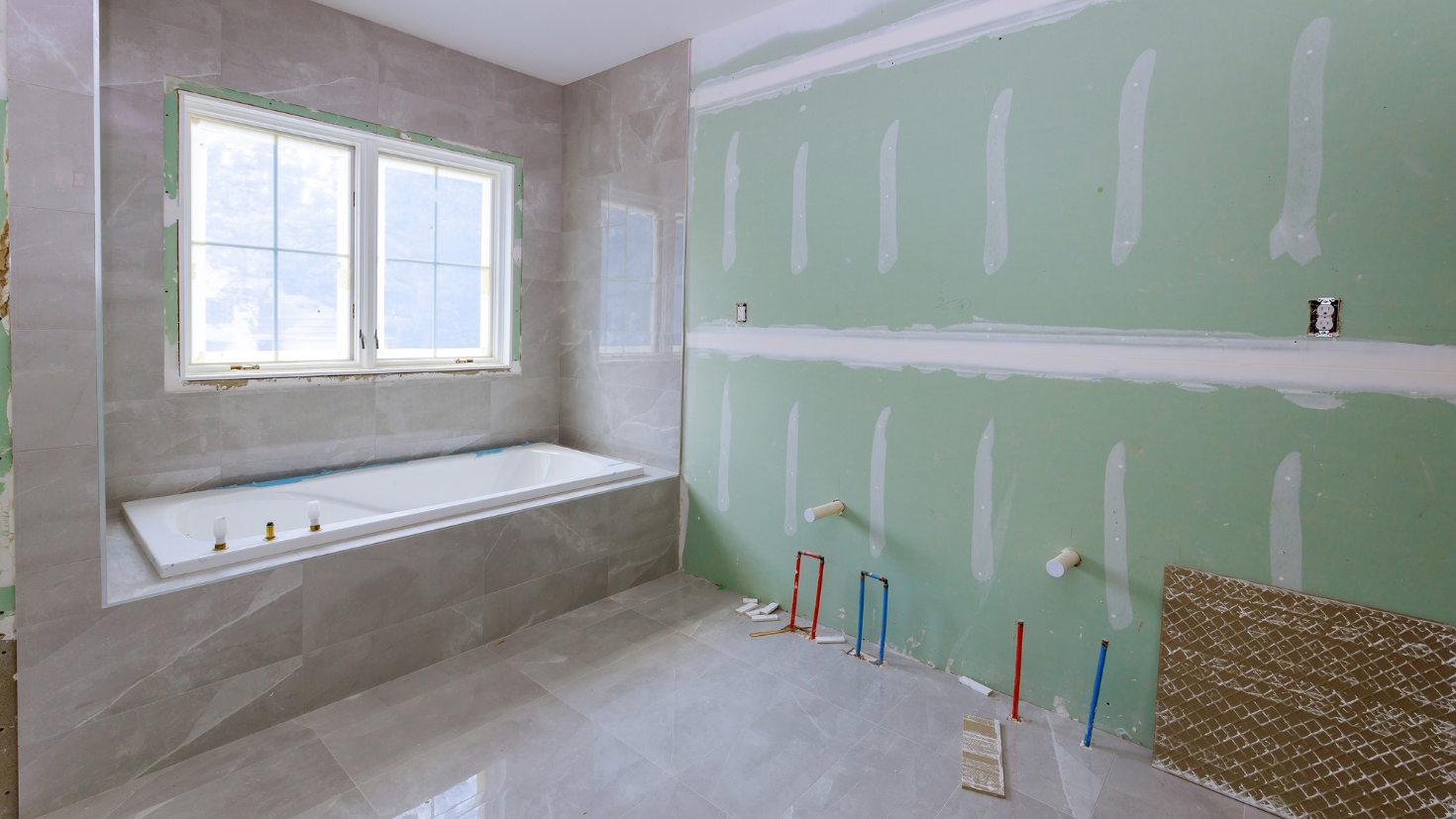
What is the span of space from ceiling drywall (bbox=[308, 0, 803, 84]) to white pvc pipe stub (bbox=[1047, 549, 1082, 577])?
7.53 feet

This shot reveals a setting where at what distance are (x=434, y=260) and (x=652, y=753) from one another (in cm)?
254

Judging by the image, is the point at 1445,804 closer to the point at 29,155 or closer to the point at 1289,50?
the point at 1289,50

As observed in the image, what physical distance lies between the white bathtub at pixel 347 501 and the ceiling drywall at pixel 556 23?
1.92 metres

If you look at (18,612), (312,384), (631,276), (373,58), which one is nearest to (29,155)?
(18,612)

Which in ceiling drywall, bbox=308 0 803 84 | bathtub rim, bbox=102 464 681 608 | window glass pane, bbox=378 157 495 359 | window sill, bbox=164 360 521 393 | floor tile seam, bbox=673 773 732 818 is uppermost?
Answer: ceiling drywall, bbox=308 0 803 84

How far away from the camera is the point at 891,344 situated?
2.45 meters

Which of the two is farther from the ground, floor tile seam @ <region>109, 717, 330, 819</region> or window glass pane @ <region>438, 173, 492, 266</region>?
window glass pane @ <region>438, 173, 492, 266</region>

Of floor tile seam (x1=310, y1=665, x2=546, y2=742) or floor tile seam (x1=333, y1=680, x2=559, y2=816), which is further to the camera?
floor tile seam (x1=310, y1=665, x2=546, y2=742)

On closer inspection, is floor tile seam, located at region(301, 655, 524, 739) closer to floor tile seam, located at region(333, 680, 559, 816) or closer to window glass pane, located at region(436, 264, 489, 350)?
floor tile seam, located at region(333, 680, 559, 816)

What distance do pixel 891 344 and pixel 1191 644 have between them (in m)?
1.25

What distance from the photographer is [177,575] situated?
6.07 ft

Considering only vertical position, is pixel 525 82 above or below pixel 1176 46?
above

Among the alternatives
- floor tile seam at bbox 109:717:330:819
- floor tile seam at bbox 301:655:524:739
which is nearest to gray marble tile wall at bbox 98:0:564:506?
floor tile seam at bbox 109:717:330:819

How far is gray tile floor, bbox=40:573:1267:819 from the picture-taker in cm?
170
